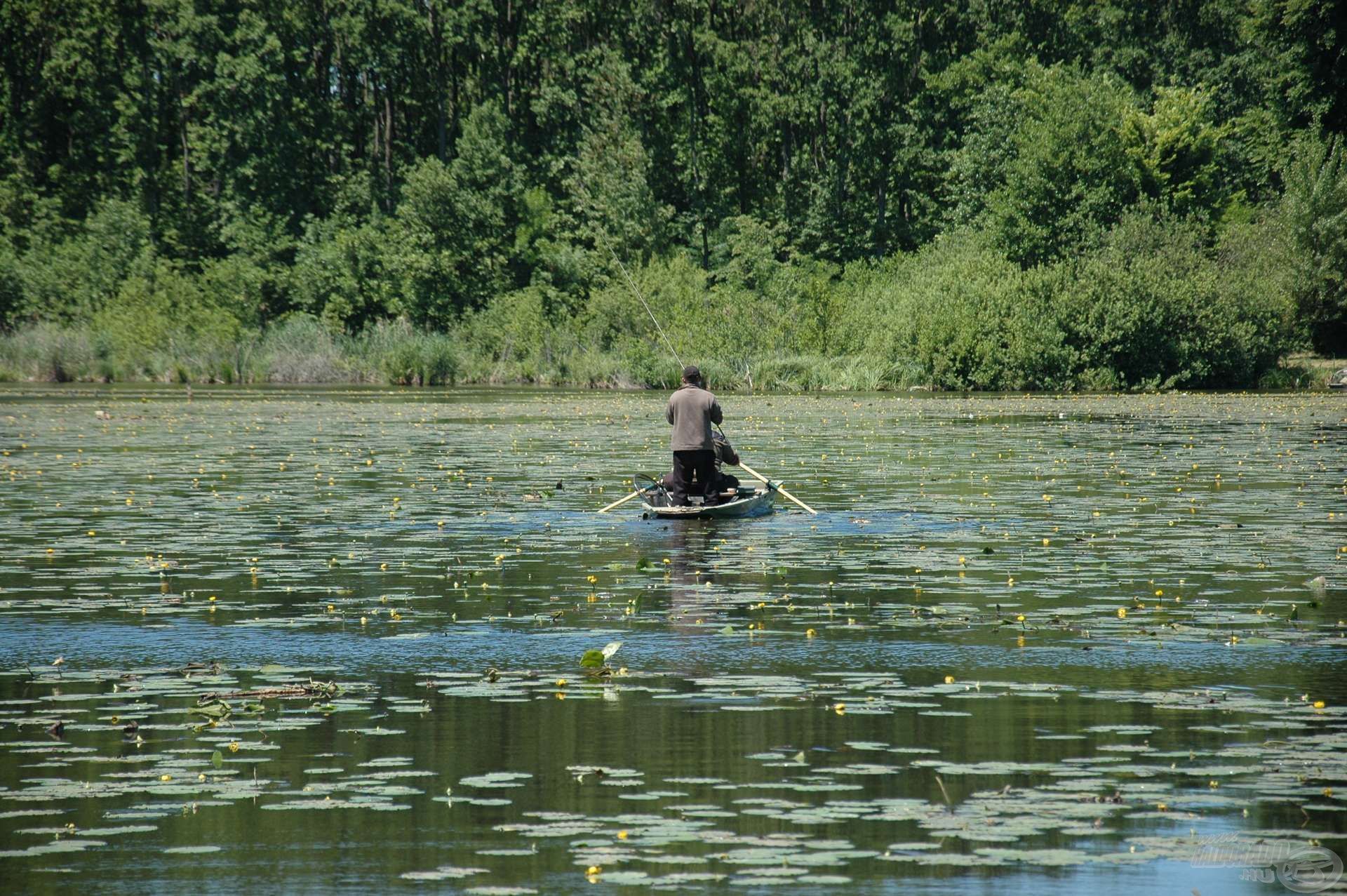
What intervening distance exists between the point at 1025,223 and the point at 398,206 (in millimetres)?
30764

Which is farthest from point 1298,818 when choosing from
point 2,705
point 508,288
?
point 508,288

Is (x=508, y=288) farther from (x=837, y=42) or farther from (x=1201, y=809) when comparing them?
(x=1201, y=809)

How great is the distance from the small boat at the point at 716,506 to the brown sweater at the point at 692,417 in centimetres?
81

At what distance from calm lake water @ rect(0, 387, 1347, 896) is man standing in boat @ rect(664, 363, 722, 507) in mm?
773

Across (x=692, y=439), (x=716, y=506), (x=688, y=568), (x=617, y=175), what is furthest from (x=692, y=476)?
(x=617, y=175)

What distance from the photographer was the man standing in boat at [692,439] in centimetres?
2155

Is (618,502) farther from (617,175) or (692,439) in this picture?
(617,175)

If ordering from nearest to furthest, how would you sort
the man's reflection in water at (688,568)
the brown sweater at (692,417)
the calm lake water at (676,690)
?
the calm lake water at (676,690) < the man's reflection in water at (688,568) < the brown sweater at (692,417)

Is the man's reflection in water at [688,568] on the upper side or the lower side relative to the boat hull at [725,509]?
lower

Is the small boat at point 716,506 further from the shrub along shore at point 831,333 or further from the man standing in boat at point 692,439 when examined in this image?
the shrub along shore at point 831,333

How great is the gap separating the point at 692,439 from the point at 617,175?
6452cm

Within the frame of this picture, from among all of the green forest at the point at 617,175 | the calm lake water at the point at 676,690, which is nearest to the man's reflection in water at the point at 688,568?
the calm lake water at the point at 676,690

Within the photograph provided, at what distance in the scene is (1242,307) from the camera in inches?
2411

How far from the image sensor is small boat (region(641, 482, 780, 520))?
2222cm
